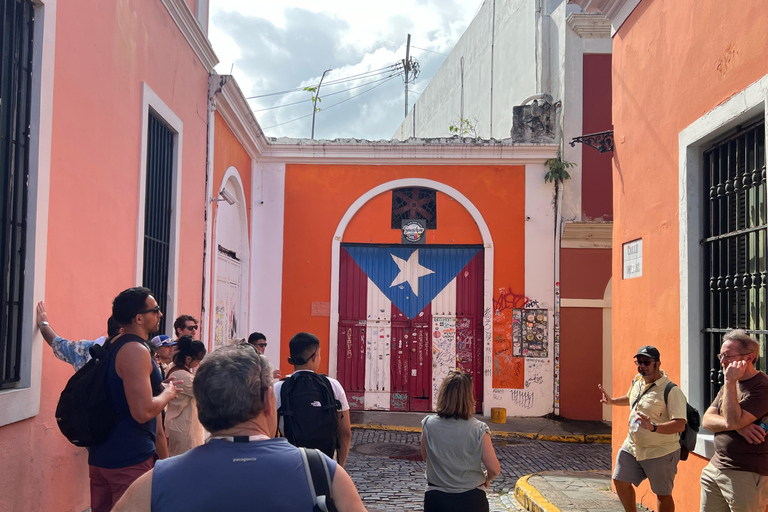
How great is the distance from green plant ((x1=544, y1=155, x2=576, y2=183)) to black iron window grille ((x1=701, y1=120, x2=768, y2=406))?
6601 mm

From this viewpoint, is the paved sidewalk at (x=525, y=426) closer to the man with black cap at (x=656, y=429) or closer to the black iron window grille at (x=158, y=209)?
the black iron window grille at (x=158, y=209)

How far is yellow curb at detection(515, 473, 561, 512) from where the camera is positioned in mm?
6427

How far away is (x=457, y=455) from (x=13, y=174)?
134 inches

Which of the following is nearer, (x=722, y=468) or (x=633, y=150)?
(x=722, y=468)

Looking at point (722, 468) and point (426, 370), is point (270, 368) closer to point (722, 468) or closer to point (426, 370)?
point (722, 468)

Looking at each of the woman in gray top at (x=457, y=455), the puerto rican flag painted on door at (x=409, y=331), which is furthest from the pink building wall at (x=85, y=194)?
the puerto rican flag painted on door at (x=409, y=331)

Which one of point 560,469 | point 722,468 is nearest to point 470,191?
point 560,469

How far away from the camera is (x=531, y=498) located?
6.73 metres

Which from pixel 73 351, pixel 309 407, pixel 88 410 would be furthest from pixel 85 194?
pixel 309 407

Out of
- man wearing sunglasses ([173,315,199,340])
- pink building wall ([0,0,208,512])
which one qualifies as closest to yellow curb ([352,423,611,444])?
pink building wall ([0,0,208,512])

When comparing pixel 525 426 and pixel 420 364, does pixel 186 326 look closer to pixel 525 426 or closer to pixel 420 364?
pixel 420 364

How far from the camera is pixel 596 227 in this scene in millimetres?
12242

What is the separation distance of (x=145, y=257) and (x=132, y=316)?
371cm

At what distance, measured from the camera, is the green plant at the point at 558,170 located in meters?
12.5
